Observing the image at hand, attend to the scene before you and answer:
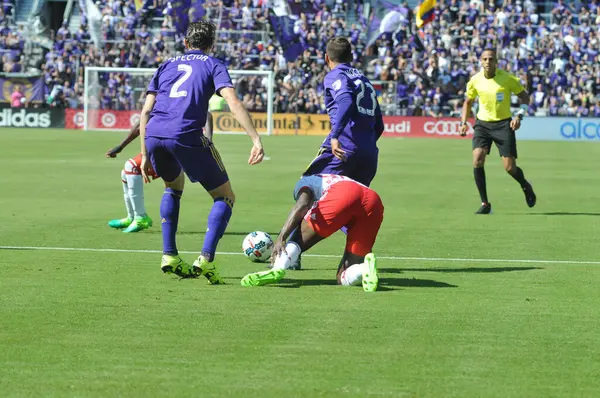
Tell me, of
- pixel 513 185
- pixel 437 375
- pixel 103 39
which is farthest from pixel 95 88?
pixel 437 375

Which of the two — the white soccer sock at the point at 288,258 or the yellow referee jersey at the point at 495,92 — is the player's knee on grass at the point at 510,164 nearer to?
the yellow referee jersey at the point at 495,92

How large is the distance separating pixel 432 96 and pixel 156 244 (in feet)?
118

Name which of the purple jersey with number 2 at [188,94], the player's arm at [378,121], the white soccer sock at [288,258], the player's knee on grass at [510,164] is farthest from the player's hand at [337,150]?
the player's knee on grass at [510,164]

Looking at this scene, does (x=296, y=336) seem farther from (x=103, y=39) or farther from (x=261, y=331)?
(x=103, y=39)

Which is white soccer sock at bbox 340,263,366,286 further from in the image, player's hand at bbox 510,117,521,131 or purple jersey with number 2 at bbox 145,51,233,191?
player's hand at bbox 510,117,521,131

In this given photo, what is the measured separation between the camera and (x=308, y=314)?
776 cm

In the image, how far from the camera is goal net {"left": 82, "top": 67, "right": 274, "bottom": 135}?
45875 mm

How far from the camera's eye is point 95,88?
4762cm

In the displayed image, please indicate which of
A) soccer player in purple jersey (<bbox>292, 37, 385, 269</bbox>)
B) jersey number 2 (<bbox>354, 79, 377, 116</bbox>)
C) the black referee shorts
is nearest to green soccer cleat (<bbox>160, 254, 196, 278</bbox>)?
soccer player in purple jersey (<bbox>292, 37, 385, 269</bbox>)

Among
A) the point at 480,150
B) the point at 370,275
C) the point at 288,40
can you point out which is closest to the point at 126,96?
the point at 288,40

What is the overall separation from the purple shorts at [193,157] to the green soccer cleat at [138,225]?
412 cm

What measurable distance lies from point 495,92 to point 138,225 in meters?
6.09

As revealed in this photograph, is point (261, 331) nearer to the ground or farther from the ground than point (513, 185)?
Result: farther from the ground

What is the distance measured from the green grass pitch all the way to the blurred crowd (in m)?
30.9
